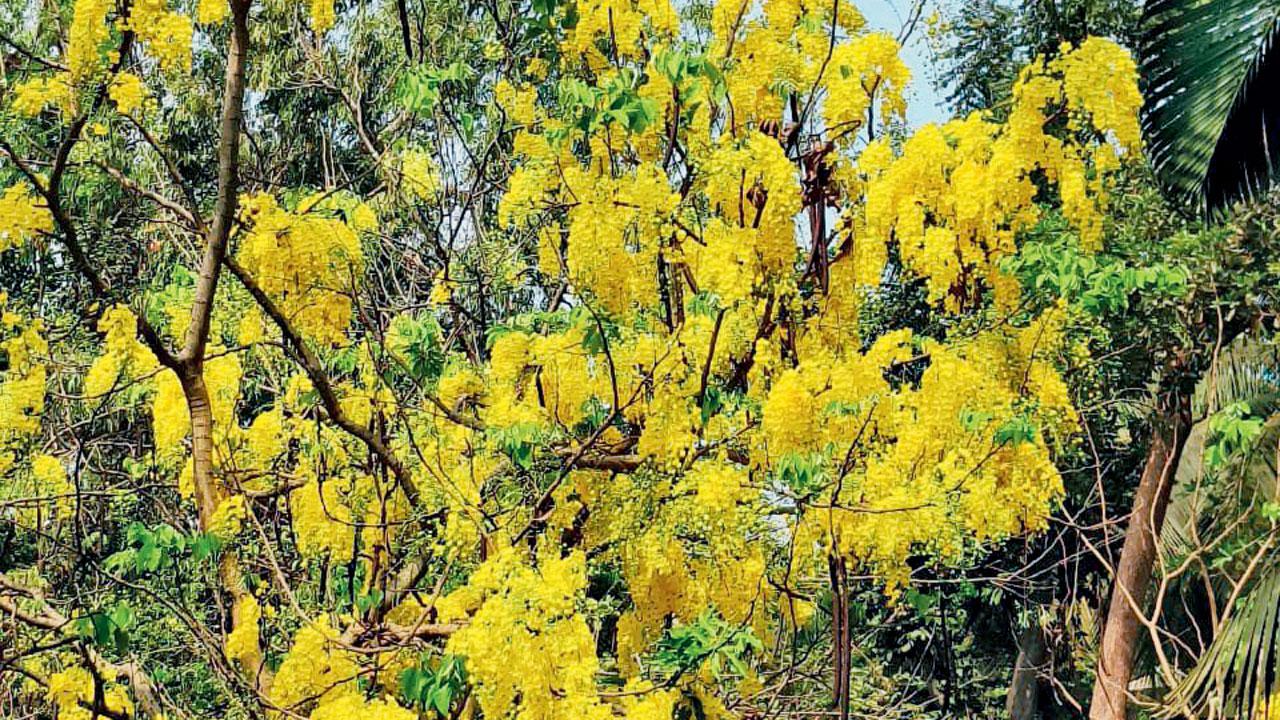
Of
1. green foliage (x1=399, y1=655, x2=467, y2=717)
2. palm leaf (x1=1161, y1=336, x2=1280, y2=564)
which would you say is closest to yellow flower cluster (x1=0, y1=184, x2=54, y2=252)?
green foliage (x1=399, y1=655, x2=467, y2=717)

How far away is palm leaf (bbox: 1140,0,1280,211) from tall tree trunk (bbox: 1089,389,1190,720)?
3.44 ft

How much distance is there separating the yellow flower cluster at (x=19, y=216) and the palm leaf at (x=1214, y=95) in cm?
518

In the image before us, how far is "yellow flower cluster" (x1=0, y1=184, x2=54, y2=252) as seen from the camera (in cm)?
358

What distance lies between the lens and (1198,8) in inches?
266

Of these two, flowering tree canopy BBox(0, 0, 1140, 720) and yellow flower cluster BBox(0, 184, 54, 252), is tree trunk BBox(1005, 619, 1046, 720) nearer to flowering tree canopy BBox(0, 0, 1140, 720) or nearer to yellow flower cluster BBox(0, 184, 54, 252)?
flowering tree canopy BBox(0, 0, 1140, 720)

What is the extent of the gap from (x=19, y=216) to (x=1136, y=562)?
538 cm

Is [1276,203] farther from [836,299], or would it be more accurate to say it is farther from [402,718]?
[402,718]

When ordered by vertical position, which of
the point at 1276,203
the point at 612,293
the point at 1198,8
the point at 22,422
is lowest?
the point at 612,293

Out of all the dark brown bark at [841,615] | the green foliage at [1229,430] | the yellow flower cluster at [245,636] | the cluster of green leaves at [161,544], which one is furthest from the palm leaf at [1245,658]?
the cluster of green leaves at [161,544]

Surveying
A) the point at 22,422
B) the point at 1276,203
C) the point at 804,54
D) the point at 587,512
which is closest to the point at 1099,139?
the point at 804,54

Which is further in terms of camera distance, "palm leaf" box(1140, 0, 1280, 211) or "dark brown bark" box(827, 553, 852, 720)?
"palm leaf" box(1140, 0, 1280, 211)

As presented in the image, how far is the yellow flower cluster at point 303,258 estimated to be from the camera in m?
3.48

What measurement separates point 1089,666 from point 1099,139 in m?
5.21

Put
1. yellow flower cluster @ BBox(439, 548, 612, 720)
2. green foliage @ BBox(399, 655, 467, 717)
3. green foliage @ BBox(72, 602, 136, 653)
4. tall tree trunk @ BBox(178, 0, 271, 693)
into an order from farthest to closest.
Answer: tall tree trunk @ BBox(178, 0, 271, 693) < green foliage @ BBox(72, 602, 136, 653) < green foliage @ BBox(399, 655, 467, 717) < yellow flower cluster @ BBox(439, 548, 612, 720)
